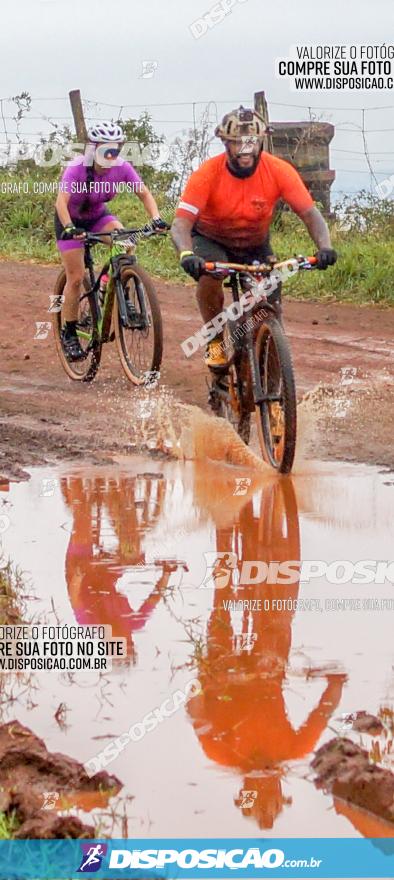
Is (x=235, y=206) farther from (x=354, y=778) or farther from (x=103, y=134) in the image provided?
(x=354, y=778)

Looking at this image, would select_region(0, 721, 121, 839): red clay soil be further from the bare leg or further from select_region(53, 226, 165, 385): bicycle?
the bare leg

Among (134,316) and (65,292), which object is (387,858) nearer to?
(134,316)

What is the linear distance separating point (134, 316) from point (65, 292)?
1.03m

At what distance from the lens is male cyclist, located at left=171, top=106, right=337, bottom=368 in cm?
830

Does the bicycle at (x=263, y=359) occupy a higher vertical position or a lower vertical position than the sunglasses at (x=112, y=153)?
lower

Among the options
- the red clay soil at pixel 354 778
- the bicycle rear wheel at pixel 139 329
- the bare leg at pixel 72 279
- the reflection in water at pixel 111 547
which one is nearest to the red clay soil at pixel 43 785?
the red clay soil at pixel 354 778

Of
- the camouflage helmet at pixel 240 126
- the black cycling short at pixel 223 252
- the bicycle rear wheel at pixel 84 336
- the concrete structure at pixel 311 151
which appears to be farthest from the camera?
the concrete structure at pixel 311 151

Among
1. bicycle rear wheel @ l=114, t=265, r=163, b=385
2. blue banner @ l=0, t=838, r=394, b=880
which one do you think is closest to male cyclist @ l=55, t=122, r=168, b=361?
bicycle rear wheel @ l=114, t=265, r=163, b=385

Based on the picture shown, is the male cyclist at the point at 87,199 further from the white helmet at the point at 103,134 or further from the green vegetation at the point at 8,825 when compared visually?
the green vegetation at the point at 8,825

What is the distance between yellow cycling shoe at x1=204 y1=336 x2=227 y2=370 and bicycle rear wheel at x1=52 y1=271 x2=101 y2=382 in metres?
2.44

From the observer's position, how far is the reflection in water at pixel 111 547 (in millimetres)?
5609

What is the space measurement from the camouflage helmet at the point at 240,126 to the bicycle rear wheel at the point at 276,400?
3.67ft

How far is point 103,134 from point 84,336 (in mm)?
1855

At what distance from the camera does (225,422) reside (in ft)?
29.7
